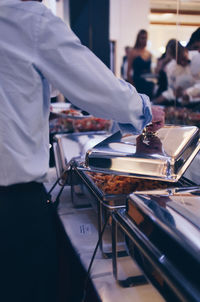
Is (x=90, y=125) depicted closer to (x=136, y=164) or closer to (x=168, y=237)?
(x=136, y=164)

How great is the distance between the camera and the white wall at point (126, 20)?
3.51 meters

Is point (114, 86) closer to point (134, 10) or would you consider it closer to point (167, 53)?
point (167, 53)

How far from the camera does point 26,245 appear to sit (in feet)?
3.08

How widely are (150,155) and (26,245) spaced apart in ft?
1.47

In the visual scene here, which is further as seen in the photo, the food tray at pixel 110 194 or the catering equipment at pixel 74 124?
the catering equipment at pixel 74 124

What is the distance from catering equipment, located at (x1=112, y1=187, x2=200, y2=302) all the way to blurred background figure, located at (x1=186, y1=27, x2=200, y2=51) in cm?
93

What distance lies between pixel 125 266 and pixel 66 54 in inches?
26.7

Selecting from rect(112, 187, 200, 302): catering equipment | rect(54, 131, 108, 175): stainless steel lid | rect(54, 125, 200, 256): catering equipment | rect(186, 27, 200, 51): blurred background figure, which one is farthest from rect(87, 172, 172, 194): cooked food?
rect(186, 27, 200, 51): blurred background figure

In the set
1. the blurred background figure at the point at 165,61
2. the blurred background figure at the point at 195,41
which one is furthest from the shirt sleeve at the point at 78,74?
the blurred background figure at the point at 165,61

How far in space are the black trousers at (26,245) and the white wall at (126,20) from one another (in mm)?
2953

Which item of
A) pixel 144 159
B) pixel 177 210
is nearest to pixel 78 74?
pixel 144 159

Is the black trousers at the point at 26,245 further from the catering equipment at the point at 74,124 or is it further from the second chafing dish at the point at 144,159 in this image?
the catering equipment at the point at 74,124

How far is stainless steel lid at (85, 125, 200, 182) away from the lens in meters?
0.91

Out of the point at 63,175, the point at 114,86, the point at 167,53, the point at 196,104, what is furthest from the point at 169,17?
the point at 114,86
